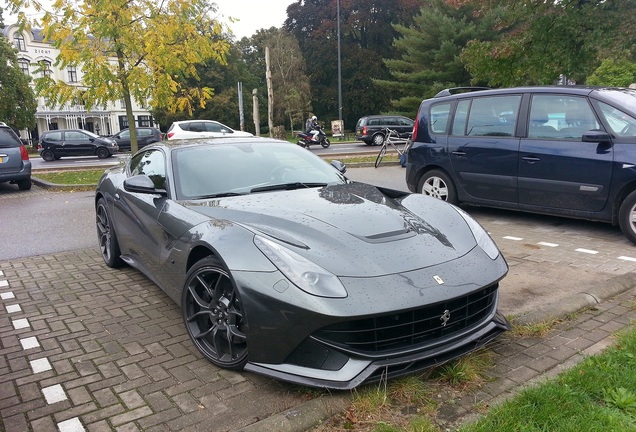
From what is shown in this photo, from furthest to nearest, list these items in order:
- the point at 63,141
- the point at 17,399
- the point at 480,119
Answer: the point at 63,141
the point at 480,119
the point at 17,399

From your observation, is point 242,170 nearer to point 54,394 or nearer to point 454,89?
point 54,394

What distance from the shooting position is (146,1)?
434 inches

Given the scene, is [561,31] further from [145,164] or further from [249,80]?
[249,80]

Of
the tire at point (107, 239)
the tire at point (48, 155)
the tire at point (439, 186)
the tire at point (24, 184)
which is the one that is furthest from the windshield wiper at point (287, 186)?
the tire at point (48, 155)

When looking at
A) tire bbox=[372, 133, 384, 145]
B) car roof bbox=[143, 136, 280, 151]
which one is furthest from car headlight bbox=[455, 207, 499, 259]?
tire bbox=[372, 133, 384, 145]

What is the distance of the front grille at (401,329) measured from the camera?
8.57 ft

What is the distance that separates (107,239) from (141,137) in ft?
78.6

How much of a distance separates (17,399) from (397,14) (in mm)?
54479

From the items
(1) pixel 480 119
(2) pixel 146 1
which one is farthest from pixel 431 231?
(2) pixel 146 1

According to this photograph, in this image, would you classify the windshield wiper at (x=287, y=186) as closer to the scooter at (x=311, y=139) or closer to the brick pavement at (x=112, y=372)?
the brick pavement at (x=112, y=372)

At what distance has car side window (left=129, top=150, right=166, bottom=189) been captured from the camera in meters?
4.16

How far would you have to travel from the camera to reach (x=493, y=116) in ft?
22.9

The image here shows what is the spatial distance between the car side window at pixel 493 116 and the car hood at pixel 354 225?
11.0 feet

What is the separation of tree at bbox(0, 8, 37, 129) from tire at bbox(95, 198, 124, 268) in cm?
3992
